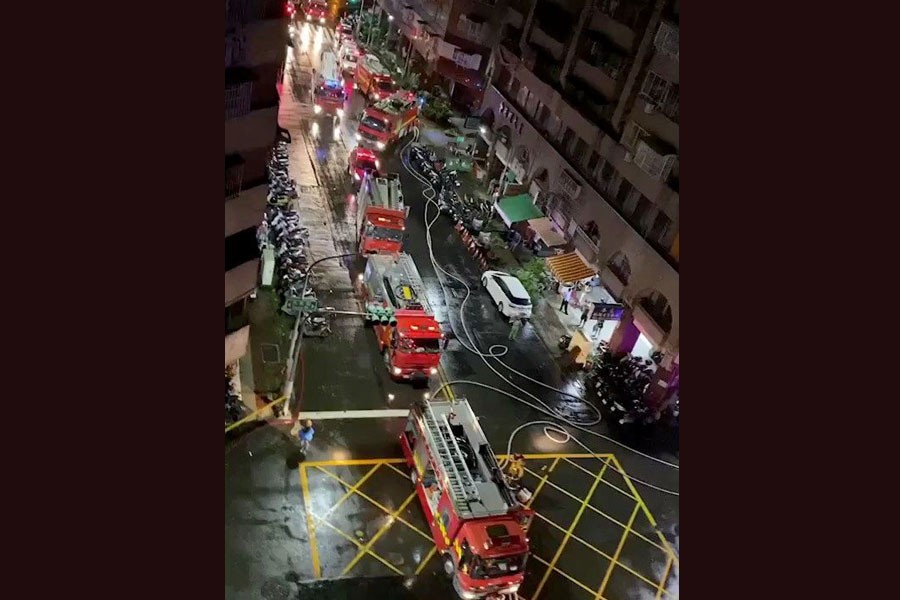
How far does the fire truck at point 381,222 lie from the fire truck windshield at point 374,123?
14.2 meters

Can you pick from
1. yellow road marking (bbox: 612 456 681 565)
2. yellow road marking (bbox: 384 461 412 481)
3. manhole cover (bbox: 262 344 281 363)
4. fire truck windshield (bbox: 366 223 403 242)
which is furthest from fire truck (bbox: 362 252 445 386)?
yellow road marking (bbox: 612 456 681 565)

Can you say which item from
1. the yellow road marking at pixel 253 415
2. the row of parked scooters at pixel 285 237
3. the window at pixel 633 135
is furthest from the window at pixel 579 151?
the yellow road marking at pixel 253 415

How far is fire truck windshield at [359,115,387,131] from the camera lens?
50.2 meters

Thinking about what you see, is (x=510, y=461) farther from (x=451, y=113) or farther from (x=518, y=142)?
(x=451, y=113)

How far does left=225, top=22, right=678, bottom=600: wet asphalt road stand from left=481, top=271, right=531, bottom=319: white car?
62 cm

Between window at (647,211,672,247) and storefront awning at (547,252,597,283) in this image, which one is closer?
window at (647,211,672,247)

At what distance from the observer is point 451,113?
61000 millimetres

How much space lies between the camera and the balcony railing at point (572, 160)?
103 ft

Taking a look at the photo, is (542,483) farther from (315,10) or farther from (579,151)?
(315,10)

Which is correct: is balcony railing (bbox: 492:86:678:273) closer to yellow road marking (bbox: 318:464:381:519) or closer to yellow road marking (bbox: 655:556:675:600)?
yellow road marking (bbox: 655:556:675:600)

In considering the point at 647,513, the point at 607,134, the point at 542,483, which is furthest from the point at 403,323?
the point at 607,134

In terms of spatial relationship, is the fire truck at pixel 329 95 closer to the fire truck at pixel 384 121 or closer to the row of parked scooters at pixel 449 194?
the fire truck at pixel 384 121

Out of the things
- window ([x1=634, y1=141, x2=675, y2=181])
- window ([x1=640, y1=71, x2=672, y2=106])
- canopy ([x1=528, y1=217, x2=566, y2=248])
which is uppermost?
window ([x1=640, y1=71, x2=672, y2=106])

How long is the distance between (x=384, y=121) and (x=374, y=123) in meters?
0.79
